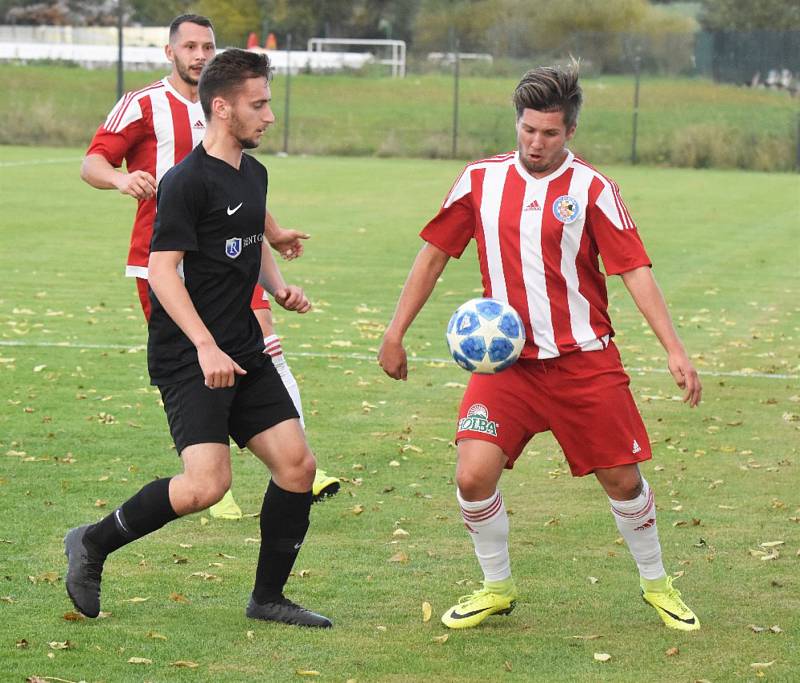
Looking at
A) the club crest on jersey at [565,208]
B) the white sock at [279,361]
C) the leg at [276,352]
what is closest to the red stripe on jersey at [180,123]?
the leg at [276,352]

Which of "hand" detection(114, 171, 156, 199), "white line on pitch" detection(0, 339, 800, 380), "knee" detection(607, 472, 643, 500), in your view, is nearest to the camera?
"knee" detection(607, 472, 643, 500)

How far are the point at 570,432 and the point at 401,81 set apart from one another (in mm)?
46348

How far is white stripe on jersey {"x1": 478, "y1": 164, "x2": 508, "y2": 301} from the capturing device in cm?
542

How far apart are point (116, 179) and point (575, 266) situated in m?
2.36

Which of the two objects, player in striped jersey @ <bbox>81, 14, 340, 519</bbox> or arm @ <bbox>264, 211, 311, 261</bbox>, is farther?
player in striped jersey @ <bbox>81, 14, 340, 519</bbox>

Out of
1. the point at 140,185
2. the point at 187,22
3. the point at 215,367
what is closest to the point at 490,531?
the point at 215,367

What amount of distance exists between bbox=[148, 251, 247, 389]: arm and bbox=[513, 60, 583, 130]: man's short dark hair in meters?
1.32

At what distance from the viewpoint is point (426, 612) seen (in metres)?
5.59

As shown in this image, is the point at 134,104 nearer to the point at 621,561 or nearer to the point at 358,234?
the point at 621,561

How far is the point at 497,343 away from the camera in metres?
5.29

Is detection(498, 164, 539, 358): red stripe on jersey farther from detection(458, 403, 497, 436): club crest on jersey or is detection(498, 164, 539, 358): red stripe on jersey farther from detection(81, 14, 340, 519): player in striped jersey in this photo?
detection(81, 14, 340, 519): player in striped jersey

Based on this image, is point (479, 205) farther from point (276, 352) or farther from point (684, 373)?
point (276, 352)

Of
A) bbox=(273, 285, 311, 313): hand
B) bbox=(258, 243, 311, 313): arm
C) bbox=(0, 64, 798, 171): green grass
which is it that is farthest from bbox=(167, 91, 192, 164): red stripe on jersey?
bbox=(0, 64, 798, 171): green grass

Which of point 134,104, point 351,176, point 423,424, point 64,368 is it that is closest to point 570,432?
point 134,104
